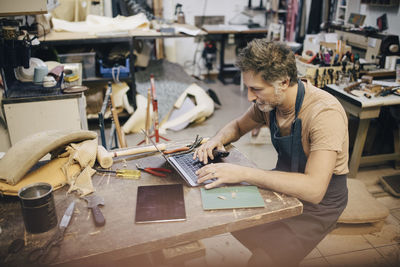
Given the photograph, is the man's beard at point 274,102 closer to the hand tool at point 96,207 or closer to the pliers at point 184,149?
the pliers at point 184,149

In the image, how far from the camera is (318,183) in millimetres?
1364

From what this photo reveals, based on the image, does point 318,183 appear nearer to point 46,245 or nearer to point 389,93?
point 46,245

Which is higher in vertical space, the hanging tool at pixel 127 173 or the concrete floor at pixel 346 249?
the hanging tool at pixel 127 173

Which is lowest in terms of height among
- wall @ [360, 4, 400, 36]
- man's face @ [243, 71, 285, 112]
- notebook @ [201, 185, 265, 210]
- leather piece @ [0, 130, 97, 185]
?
notebook @ [201, 185, 265, 210]

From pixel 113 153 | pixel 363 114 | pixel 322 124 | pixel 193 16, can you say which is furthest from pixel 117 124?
pixel 193 16

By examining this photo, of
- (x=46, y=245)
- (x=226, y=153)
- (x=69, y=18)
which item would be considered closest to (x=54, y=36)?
(x=69, y=18)

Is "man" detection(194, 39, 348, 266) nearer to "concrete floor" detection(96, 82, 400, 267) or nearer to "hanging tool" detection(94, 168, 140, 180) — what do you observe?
"hanging tool" detection(94, 168, 140, 180)

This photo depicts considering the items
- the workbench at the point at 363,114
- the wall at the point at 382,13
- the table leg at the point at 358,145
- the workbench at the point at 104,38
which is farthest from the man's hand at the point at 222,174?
the wall at the point at 382,13

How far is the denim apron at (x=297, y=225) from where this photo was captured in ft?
5.06

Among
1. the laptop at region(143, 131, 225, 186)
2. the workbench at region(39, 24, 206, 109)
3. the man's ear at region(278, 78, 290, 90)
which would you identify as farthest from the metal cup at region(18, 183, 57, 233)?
the workbench at region(39, 24, 206, 109)

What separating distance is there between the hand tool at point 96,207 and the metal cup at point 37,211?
0.44 feet

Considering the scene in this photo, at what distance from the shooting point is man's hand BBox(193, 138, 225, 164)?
1.59 metres

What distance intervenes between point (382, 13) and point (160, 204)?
4818mm

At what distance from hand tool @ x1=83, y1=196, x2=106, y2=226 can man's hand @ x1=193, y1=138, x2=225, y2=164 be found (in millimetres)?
491
